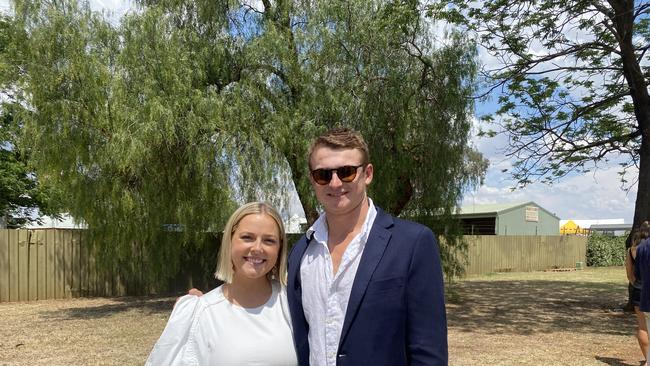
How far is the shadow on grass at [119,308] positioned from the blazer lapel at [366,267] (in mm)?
9743

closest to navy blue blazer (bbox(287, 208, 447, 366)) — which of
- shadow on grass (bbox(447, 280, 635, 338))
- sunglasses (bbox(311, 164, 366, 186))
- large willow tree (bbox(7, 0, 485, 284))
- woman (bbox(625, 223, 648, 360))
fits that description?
sunglasses (bbox(311, 164, 366, 186))

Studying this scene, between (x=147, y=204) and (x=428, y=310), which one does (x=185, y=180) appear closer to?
(x=147, y=204)

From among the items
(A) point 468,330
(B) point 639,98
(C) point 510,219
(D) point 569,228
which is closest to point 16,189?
(A) point 468,330

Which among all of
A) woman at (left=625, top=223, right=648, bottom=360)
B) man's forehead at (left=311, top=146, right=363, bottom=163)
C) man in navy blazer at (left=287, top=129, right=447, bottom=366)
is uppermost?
man's forehead at (left=311, top=146, right=363, bottom=163)

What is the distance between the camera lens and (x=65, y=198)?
11.3m

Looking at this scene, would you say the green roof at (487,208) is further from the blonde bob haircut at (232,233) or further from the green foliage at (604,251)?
the blonde bob haircut at (232,233)

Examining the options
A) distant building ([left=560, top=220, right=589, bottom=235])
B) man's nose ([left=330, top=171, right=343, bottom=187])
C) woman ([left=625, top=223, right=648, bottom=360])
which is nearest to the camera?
man's nose ([left=330, top=171, right=343, bottom=187])

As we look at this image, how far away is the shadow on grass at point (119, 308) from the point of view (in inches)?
421

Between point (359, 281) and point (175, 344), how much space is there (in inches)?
30.5

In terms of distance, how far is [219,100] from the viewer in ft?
33.6

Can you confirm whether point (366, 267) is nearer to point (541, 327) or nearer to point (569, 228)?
point (541, 327)

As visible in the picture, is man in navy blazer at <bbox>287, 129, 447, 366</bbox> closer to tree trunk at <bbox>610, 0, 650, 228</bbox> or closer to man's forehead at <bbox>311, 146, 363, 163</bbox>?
man's forehead at <bbox>311, 146, 363, 163</bbox>

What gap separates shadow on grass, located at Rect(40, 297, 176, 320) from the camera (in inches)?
421

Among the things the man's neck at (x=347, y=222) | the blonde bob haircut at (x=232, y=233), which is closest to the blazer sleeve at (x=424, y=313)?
the man's neck at (x=347, y=222)
